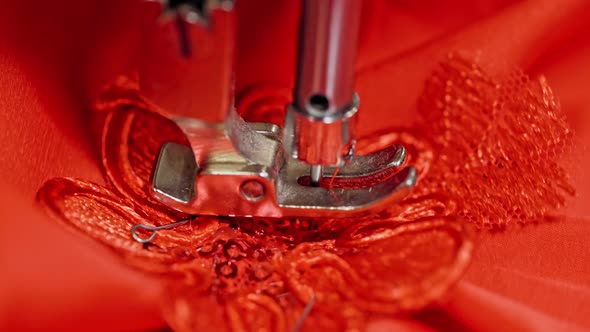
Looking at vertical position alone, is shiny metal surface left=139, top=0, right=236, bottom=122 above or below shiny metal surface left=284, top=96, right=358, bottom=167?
above

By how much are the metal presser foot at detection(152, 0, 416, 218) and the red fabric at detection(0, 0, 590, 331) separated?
72mm

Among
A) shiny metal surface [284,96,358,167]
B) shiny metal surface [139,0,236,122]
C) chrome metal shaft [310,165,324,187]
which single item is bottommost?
shiny metal surface [284,96,358,167]

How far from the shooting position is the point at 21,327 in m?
0.42

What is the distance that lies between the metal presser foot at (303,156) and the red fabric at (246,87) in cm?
7

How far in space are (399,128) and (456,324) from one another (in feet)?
0.66

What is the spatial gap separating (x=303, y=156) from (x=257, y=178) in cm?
4

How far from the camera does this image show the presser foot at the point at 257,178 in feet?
1.51

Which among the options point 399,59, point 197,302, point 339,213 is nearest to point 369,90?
point 399,59

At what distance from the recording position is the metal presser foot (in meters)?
0.40

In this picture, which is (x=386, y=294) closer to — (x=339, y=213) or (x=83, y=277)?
(x=339, y=213)

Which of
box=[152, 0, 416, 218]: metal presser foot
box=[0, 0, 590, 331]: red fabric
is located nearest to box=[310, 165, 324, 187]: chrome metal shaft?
box=[152, 0, 416, 218]: metal presser foot

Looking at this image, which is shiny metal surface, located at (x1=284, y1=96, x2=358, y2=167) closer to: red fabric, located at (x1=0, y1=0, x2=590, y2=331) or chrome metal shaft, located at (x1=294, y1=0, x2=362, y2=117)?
chrome metal shaft, located at (x1=294, y1=0, x2=362, y2=117)

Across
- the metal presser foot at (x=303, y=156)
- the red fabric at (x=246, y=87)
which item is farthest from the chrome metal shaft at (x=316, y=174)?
the red fabric at (x=246, y=87)

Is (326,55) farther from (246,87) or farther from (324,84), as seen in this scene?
(246,87)
